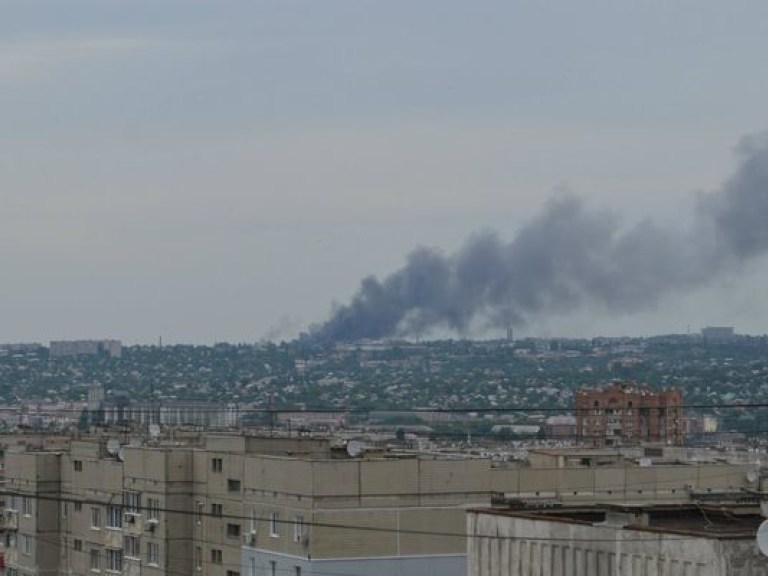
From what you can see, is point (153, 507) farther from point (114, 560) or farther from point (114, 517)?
point (114, 560)

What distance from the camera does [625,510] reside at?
37.7 meters

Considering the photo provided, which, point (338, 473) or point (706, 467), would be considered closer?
point (338, 473)

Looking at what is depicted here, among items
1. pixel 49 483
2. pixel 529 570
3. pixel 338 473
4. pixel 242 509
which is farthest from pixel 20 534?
pixel 529 570

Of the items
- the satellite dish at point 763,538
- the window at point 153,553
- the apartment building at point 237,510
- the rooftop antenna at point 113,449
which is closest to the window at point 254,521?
the apartment building at point 237,510

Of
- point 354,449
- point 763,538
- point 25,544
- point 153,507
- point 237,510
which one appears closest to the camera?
point 763,538

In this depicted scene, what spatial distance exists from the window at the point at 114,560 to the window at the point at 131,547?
1.15 ft

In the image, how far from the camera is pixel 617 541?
3597 centimetres

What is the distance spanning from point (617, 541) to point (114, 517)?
122 ft

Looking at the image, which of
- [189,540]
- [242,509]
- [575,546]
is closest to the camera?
[575,546]

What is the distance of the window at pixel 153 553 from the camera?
68.4m

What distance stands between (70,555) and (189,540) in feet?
25.8

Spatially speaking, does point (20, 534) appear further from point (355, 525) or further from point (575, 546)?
point (575, 546)

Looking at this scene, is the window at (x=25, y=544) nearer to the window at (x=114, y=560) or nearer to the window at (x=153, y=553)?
the window at (x=114, y=560)

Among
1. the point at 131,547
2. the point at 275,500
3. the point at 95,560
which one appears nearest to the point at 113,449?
the point at 95,560
